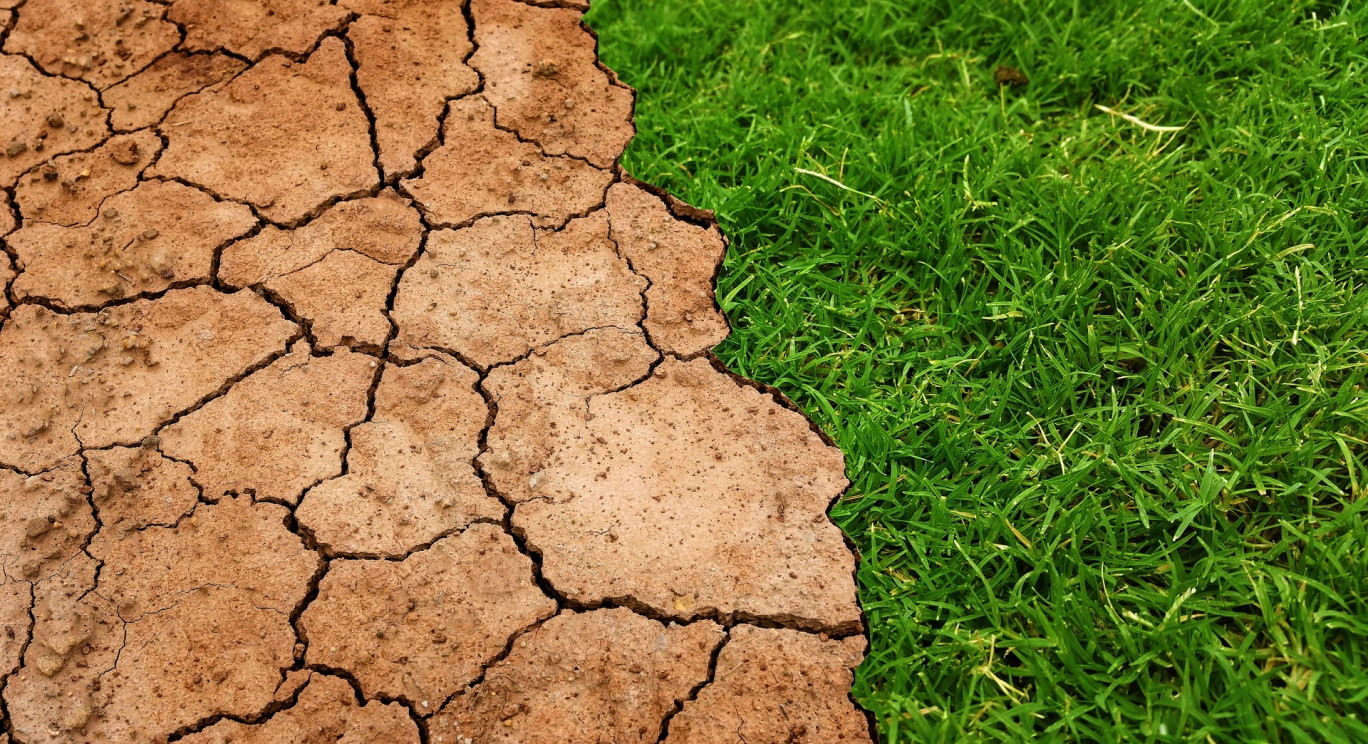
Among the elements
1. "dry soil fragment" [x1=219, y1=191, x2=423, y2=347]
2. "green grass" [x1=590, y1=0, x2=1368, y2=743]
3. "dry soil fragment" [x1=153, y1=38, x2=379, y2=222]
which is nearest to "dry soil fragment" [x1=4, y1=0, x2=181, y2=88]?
"dry soil fragment" [x1=153, y1=38, x2=379, y2=222]

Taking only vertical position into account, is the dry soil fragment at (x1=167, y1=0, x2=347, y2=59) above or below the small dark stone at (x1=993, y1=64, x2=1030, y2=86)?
below

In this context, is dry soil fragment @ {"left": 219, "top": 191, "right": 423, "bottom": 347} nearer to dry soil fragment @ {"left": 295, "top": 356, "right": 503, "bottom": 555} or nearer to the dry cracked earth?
the dry cracked earth

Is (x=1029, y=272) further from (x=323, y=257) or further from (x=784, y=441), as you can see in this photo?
(x=323, y=257)

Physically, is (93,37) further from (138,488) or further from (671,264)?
(671,264)

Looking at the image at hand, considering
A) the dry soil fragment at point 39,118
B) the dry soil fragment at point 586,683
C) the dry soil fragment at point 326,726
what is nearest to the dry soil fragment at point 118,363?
the dry soil fragment at point 39,118

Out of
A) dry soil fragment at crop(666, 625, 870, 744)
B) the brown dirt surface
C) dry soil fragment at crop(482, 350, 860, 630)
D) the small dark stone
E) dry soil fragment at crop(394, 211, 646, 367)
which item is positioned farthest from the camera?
the small dark stone
